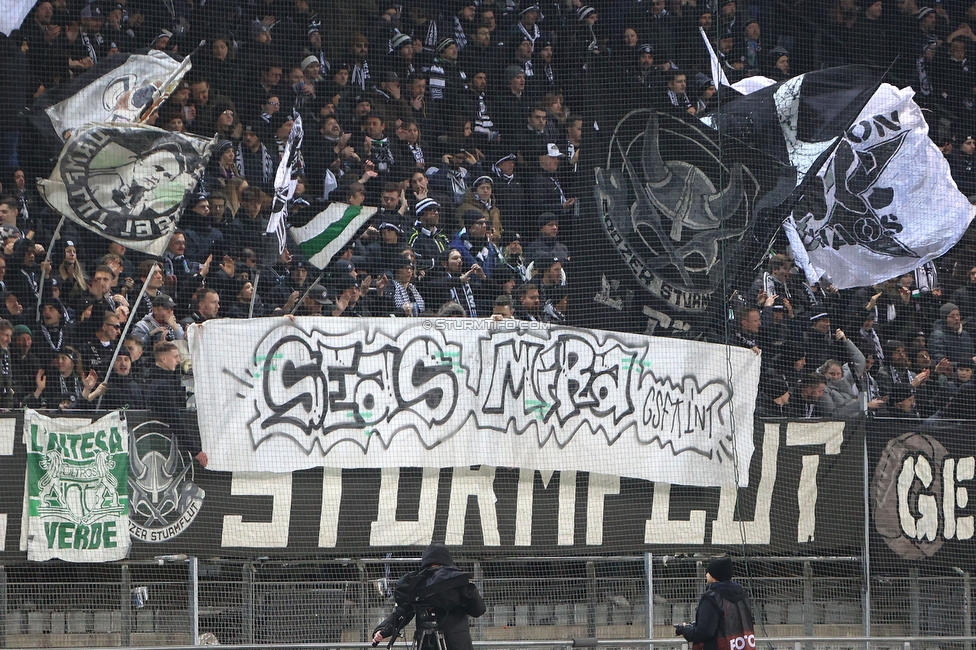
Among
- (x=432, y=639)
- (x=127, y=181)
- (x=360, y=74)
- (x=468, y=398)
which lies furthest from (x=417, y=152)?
(x=432, y=639)

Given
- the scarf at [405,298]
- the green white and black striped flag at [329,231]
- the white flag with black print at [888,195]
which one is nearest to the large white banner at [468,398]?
the scarf at [405,298]

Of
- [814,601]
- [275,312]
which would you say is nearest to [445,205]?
[275,312]

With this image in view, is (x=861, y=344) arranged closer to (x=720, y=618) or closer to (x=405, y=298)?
(x=405, y=298)

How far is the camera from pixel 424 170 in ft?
37.6

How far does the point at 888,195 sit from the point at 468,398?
4761 mm

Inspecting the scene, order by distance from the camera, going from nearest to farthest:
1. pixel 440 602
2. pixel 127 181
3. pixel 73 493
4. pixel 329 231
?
pixel 440 602
pixel 73 493
pixel 127 181
pixel 329 231

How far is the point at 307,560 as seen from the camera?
398 inches

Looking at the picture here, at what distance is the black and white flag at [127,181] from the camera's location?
10.7 metres

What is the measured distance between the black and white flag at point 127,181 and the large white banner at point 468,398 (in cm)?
106

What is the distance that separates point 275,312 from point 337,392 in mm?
849

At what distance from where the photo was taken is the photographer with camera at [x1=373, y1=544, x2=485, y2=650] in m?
7.43

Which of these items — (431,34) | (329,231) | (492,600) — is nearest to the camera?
(492,600)

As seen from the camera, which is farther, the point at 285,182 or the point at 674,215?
the point at 674,215

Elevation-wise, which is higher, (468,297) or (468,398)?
(468,297)
